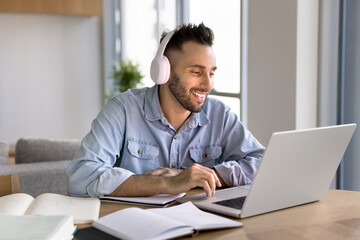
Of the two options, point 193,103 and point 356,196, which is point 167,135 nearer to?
point 193,103

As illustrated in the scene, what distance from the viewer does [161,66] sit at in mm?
1955

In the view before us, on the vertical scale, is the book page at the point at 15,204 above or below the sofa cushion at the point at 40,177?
above

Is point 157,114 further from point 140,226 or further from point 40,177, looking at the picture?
point 40,177

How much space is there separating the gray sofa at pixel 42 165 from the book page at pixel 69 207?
45.5 inches

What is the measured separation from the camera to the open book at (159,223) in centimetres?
120

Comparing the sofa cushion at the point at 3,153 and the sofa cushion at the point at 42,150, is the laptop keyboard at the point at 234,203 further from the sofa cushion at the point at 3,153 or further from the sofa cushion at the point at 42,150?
the sofa cushion at the point at 3,153

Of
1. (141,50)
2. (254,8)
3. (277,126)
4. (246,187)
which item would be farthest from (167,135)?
(141,50)

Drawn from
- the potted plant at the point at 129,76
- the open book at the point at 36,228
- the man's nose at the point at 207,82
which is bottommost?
the open book at the point at 36,228

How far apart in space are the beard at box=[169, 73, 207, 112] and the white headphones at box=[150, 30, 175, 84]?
0.11 feet

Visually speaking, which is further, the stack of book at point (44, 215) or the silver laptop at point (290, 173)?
the silver laptop at point (290, 173)

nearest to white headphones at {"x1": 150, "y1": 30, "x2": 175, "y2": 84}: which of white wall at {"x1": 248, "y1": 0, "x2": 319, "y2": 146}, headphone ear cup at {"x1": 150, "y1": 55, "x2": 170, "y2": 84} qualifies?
headphone ear cup at {"x1": 150, "y1": 55, "x2": 170, "y2": 84}

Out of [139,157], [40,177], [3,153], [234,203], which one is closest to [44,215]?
[234,203]

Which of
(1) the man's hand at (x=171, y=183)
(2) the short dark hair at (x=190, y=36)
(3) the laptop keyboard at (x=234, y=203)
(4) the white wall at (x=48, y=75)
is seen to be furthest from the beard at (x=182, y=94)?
(4) the white wall at (x=48, y=75)

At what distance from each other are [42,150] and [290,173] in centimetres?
195
